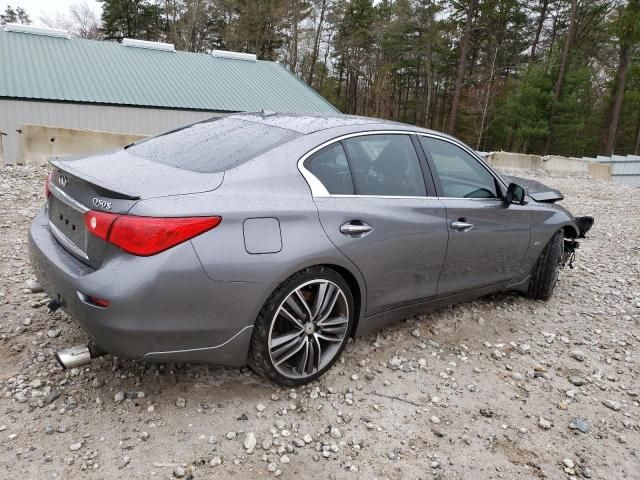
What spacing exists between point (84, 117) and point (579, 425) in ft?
70.9

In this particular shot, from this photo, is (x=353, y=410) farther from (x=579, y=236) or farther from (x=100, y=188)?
(x=579, y=236)

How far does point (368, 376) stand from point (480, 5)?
122ft

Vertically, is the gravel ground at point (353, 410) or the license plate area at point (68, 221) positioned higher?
the license plate area at point (68, 221)

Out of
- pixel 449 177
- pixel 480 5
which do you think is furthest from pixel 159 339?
pixel 480 5

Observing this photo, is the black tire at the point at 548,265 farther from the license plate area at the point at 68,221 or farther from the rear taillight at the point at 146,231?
the license plate area at the point at 68,221

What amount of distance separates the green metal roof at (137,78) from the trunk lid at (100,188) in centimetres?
1767

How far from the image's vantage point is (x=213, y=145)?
2.95 m

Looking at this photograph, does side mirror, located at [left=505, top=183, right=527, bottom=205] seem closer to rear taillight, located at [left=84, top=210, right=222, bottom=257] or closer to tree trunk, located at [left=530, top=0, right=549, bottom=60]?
rear taillight, located at [left=84, top=210, right=222, bottom=257]

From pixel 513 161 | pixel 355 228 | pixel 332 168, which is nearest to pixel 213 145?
pixel 332 168

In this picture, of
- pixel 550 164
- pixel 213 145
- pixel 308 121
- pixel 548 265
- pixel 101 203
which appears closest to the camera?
pixel 101 203

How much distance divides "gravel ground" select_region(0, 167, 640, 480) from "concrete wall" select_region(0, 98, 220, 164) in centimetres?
1773

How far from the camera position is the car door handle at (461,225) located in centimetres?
343

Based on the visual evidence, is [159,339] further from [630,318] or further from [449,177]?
[630,318]

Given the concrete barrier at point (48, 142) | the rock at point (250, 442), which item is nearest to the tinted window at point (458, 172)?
the rock at point (250, 442)
